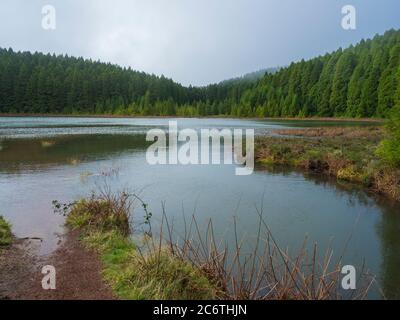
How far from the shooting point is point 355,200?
14.9 metres

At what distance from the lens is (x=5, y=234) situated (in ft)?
29.7

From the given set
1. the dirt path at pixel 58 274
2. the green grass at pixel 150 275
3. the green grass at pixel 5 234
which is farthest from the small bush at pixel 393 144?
the green grass at pixel 5 234

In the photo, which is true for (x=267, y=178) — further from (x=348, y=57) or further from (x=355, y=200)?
(x=348, y=57)

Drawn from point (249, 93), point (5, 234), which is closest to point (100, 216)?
point (5, 234)

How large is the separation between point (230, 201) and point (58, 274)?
842 centimetres

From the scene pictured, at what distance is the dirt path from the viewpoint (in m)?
6.34

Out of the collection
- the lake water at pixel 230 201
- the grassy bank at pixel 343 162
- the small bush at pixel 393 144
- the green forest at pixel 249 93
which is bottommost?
the lake water at pixel 230 201

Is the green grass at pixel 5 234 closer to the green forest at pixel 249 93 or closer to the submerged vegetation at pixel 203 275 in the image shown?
the submerged vegetation at pixel 203 275

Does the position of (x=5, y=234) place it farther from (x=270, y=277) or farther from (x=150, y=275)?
(x=270, y=277)

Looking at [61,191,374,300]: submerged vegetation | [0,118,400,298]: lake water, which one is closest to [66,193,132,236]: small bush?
[0,118,400,298]: lake water

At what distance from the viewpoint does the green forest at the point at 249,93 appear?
91.1 meters

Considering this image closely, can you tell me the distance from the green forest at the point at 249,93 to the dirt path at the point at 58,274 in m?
85.0

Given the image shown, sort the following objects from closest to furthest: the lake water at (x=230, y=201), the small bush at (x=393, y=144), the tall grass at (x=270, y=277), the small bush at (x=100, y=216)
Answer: the tall grass at (x=270, y=277) < the lake water at (x=230, y=201) < the small bush at (x=100, y=216) < the small bush at (x=393, y=144)
